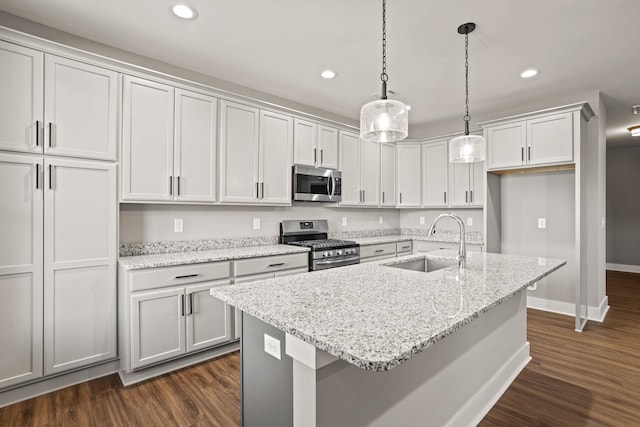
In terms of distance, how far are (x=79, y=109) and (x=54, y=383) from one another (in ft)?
6.66

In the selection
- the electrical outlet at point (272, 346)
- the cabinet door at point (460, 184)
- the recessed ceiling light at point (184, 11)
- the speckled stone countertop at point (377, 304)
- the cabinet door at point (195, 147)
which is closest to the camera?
the speckled stone countertop at point (377, 304)

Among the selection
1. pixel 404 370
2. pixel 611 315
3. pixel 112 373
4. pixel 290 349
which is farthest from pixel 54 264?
pixel 611 315

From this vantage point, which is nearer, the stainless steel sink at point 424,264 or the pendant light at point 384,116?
the pendant light at point 384,116

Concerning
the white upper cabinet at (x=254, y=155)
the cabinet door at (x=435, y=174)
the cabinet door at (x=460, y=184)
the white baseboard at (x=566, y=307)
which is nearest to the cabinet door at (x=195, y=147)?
the white upper cabinet at (x=254, y=155)

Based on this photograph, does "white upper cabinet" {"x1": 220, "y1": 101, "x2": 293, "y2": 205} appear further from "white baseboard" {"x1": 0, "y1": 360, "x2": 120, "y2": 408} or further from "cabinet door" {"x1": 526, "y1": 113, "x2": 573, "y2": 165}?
"cabinet door" {"x1": 526, "y1": 113, "x2": 573, "y2": 165}

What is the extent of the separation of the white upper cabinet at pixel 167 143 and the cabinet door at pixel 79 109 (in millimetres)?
110

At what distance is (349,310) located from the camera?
49.3 inches

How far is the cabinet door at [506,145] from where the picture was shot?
12.7ft

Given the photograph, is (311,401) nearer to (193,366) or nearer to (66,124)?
(193,366)

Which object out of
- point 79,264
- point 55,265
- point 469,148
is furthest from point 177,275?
point 469,148

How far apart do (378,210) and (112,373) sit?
3978 mm

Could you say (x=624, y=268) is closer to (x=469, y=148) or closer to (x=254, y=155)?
(x=469, y=148)

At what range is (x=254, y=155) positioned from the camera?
3.41 m

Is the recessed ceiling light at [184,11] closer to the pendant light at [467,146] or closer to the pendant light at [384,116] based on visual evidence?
the pendant light at [384,116]
